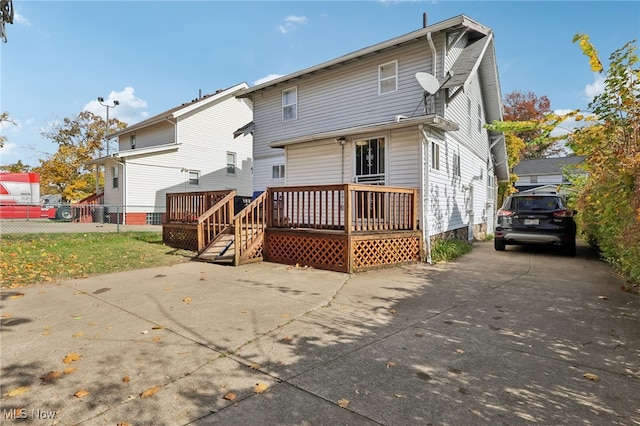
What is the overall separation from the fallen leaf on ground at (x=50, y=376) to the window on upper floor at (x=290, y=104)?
11618 millimetres

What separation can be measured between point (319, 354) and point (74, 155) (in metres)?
33.6

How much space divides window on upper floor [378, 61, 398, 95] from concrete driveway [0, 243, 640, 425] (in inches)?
291

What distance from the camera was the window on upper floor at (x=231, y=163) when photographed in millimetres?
22797

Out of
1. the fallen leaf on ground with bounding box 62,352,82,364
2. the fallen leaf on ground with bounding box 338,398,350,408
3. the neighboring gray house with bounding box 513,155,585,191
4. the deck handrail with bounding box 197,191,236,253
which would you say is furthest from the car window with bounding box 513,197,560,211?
the neighboring gray house with bounding box 513,155,585,191

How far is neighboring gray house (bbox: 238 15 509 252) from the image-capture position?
9070mm

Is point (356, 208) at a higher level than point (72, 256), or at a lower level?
higher

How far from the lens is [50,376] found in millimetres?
2551

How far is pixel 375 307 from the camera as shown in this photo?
14.7 feet

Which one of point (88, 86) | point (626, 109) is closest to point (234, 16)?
point (626, 109)

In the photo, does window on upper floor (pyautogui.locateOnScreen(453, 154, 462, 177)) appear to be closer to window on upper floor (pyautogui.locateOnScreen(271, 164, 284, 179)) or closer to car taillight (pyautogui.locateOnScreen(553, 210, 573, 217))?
car taillight (pyautogui.locateOnScreen(553, 210, 573, 217))

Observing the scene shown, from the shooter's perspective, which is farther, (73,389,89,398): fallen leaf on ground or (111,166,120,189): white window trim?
(111,166,120,189): white window trim

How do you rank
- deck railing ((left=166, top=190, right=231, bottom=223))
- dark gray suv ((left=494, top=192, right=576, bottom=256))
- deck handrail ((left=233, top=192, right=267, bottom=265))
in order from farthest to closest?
deck railing ((left=166, top=190, right=231, bottom=223))
dark gray suv ((left=494, top=192, right=576, bottom=256))
deck handrail ((left=233, top=192, right=267, bottom=265))
